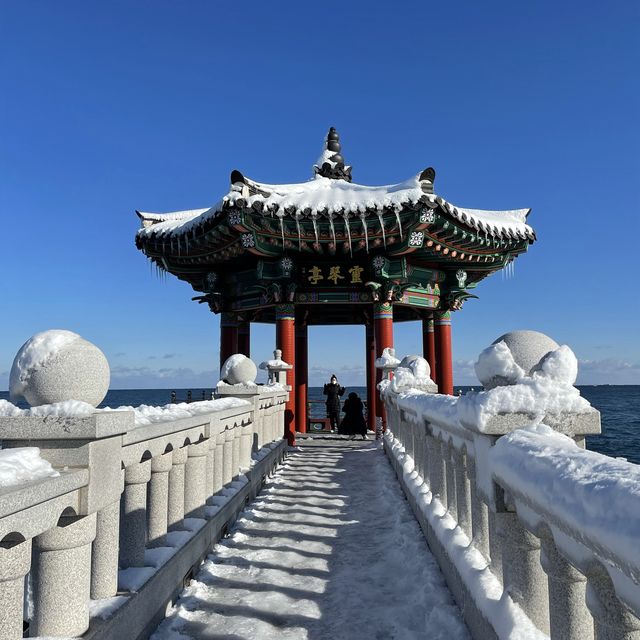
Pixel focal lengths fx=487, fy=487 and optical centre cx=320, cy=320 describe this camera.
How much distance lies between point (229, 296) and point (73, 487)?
12.3 meters

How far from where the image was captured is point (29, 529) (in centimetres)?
187

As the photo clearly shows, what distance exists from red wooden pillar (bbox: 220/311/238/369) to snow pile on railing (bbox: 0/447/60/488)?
41.2 ft

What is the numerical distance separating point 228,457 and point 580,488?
4.99 meters

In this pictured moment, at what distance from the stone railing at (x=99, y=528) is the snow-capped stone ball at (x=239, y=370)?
3360mm

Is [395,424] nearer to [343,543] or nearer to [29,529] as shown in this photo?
[343,543]

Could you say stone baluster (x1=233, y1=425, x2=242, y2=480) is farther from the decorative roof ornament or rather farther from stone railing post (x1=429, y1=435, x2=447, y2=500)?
the decorative roof ornament

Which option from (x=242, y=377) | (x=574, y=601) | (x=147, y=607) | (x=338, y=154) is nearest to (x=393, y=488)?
(x=242, y=377)

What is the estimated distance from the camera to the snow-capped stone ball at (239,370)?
25.6ft

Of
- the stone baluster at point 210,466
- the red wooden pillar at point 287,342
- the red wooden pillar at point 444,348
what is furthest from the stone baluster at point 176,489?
the red wooden pillar at point 444,348

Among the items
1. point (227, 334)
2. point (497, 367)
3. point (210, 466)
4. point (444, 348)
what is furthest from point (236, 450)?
point (444, 348)

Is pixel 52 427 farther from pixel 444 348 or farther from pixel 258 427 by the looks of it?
pixel 444 348

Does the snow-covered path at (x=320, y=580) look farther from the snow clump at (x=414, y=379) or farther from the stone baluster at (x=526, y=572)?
the snow clump at (x=414, y=379)

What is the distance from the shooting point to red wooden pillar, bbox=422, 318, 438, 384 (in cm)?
1608

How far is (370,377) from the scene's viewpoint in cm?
1648
